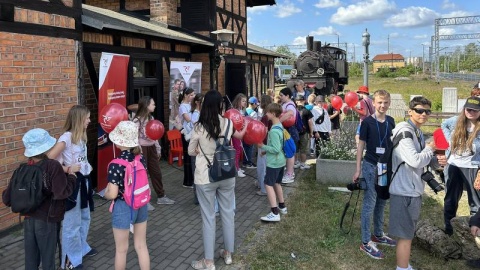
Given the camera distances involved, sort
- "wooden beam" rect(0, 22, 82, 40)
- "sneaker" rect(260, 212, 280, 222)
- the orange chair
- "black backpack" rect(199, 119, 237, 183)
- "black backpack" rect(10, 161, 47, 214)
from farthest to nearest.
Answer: the orange chair
"sneaker" rect(260, 212, 280, 222)
"wooden beam" rect(0, 22, 82, 40)
"black backpack" rect(199, 119, 237, 183)
"black backpack" rect(10, 161, 47, 214)

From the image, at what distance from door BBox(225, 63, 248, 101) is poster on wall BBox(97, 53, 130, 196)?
19.4 feet

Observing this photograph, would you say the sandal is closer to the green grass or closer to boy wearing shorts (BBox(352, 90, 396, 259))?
the green grass

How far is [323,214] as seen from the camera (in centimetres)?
551

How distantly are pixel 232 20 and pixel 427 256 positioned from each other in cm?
1011

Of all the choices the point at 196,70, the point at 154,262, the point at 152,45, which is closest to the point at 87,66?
the point at 152,45

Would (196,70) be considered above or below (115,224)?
above

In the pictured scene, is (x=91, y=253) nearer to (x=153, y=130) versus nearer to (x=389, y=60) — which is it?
(x=153, y=130)

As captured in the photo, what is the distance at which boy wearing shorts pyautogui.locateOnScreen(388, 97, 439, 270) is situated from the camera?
3.38 m

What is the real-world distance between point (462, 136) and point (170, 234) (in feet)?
12.2

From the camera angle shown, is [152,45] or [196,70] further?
[196,70]

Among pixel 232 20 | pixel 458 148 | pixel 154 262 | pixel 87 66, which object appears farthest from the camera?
pixel 232 20

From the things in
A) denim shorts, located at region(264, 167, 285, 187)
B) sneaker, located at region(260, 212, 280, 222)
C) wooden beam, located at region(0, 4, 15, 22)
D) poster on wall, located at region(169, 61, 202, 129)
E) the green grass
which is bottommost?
the green grass

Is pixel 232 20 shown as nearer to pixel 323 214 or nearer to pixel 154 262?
pixel 323 214

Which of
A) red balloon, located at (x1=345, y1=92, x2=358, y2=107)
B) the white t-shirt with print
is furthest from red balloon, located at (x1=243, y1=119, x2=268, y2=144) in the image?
red balloon, located at (x1=345, y1=92, x2=358, y2=107)
